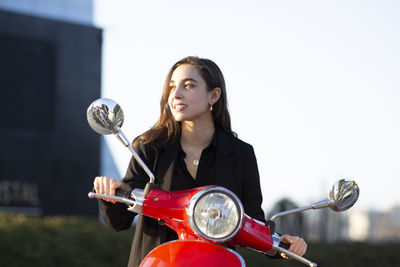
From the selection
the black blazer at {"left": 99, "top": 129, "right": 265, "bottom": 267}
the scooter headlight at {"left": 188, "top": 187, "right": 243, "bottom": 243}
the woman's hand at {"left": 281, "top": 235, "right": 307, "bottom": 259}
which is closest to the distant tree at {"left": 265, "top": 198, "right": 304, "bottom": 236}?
the black blazer at {"left": 99, "top": 129, "right": 265, "bottom": 267}

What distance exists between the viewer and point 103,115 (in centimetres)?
187

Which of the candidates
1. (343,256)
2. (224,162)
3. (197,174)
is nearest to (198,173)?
(197,174)

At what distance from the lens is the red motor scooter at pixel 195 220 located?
70.3 inches

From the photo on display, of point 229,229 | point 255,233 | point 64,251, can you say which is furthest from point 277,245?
point 64,251

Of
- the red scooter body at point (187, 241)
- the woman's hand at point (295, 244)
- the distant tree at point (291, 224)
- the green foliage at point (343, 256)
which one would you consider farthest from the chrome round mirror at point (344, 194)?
the distant tree at point (291, 224)

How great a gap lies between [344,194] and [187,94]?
760 mm

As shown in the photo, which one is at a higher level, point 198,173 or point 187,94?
point 187,94

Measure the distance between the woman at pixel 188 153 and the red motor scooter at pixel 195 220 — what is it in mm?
440

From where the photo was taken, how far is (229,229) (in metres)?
1.80

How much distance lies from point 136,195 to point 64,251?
175 inches

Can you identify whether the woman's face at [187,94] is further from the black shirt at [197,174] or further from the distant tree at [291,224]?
the distant tree at [291,224]

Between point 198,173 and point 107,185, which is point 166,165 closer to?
point 198,173

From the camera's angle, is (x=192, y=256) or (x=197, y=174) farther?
(x=197, y=174)

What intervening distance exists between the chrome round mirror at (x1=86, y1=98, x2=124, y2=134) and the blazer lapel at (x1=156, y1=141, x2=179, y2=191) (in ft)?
2.18
